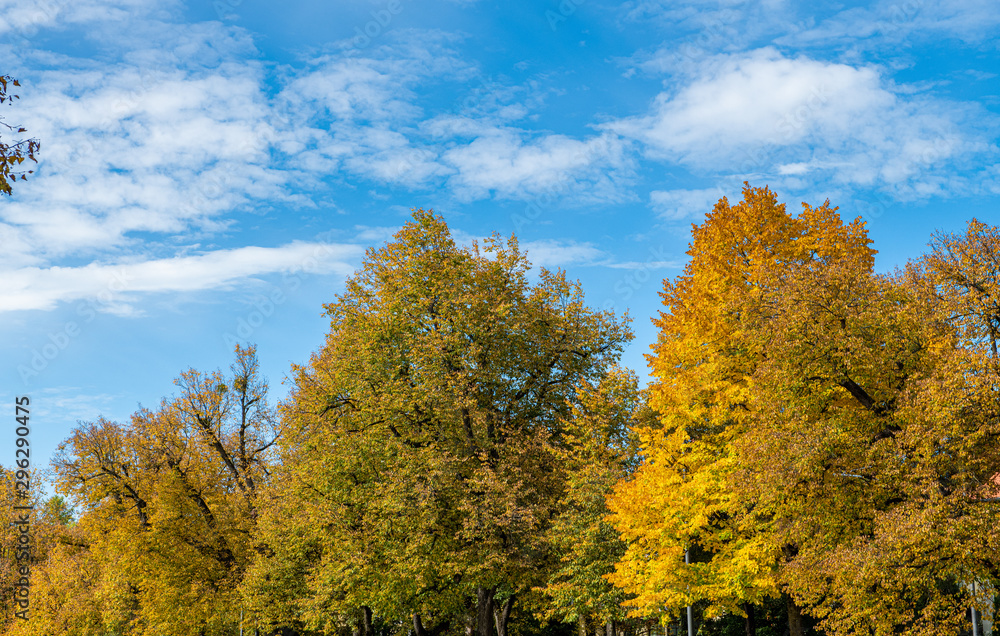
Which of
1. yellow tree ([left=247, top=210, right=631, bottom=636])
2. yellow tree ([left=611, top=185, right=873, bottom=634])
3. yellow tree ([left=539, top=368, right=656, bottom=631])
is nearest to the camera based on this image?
yellow tree ([left=611, top=185, right=873, bottom=634])

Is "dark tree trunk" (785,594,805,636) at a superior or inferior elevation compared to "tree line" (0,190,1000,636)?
inferior

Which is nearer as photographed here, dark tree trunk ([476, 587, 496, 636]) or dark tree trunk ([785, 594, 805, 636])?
dark tree trunk ([785, 594, 805, 636])

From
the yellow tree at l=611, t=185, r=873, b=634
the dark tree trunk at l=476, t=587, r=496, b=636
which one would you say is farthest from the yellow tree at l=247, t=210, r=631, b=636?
the yellow tree at l=611, t=185, r=873, b=634

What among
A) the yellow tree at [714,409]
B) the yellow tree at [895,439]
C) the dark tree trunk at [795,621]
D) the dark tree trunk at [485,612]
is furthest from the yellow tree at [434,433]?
the yellow tree at [895,439]

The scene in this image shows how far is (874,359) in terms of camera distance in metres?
19.9

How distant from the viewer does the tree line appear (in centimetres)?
1914

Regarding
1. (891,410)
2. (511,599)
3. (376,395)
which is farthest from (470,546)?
(891,410)

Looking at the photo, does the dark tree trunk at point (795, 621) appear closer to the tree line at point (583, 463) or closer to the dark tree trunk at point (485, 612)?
the tree line at point (583, 463)

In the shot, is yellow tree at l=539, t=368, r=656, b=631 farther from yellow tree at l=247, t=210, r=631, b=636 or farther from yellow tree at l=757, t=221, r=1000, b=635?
yellow tree at l=757, t=221, r=1000, b=635

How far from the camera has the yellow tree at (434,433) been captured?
101 feet

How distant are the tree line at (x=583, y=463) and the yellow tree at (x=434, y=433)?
0.13m

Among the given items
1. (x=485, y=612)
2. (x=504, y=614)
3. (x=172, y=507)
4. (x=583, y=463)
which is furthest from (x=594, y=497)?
(x=172, y=507)

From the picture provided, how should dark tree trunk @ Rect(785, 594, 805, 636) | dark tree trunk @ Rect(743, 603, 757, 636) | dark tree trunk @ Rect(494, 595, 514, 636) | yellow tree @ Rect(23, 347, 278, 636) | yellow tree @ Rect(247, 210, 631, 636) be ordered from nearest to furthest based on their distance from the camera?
1. dark tree trunk @ Rect(785, 594, 805, 636)
2. yellow tree @ Rect(247, 210, 631, 636)
3. dark tree trunk @ Rect(743, 603, 757, 636)
4. dark tree trunk @ Rect(494, 595, 514, 636)
5. yellow tree @ Rect(23, 347, 278, 636)

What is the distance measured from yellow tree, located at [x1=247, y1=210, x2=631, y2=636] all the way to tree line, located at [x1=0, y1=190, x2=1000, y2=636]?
0.42ft
